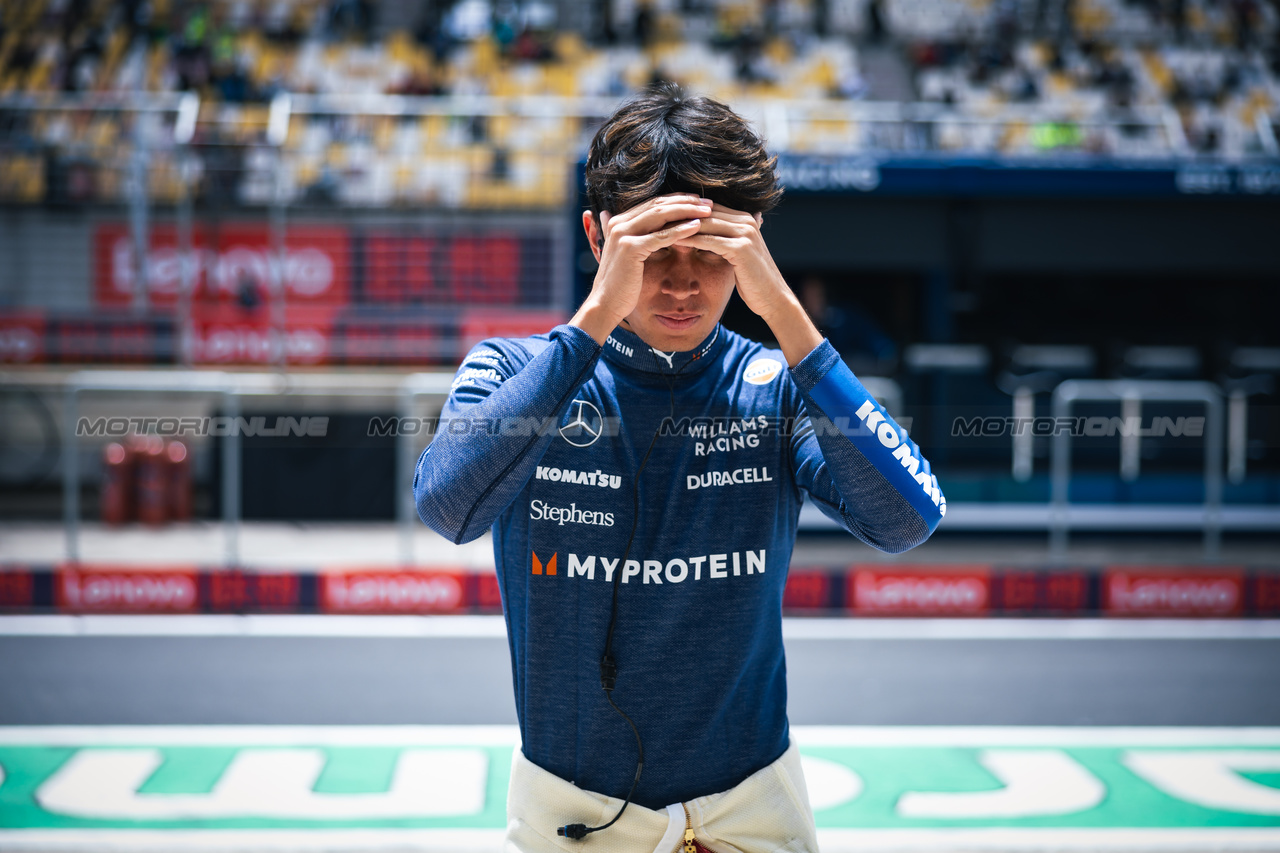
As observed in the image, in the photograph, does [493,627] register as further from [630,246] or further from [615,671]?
[630,246]

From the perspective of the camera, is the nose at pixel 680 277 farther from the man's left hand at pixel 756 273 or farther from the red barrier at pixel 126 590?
the red barrier at pixel 126 590

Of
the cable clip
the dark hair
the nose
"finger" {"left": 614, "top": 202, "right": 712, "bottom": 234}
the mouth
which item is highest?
the dark hair

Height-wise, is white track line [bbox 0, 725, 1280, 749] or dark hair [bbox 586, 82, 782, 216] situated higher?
dark hair [bbox 586, 82, 782, 216]

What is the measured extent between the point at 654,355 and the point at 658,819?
25.1 inches

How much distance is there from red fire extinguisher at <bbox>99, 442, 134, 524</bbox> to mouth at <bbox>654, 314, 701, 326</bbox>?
9.34 metres

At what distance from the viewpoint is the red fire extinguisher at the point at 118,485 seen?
959cm

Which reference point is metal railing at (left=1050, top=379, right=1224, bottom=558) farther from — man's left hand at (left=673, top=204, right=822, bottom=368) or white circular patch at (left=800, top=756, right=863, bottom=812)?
man's left hand at (left=673, top=204, right=822, bottom=368)

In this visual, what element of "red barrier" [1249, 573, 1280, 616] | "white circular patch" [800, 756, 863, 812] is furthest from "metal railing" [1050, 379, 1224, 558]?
"white circular patch" [800, 756, 863, 812]

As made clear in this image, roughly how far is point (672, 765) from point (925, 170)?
864cm

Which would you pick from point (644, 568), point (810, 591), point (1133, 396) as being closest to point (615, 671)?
point (644, 568)

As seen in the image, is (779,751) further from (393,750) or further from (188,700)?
(188,700)

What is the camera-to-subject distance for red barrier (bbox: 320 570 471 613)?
713 centimetres

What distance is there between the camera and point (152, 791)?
13.3ft

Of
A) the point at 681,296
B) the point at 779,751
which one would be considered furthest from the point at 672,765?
the point at 681,296
